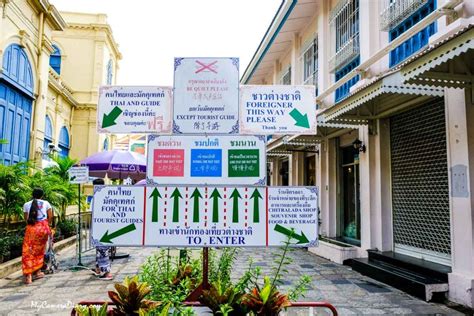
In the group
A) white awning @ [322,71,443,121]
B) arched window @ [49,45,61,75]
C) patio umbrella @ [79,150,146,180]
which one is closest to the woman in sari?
patio umbrella @ [79,150,146,180]

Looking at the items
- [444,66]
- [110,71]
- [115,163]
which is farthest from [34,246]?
[110,71]

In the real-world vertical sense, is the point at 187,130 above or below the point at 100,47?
below

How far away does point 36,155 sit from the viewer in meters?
11.8

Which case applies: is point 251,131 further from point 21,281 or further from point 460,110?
point 21,281

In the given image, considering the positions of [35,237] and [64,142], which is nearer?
[35,237]

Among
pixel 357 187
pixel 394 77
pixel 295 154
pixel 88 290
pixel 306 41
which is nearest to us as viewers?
pixel 394 77

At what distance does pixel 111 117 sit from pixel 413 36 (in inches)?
232

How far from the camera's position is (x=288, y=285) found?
21.6 feet

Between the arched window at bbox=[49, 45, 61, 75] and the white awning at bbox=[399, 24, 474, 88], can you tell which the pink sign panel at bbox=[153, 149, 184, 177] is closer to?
the white awning at bbox=[399, 24, 474, 88]

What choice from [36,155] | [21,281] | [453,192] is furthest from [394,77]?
[36,155]

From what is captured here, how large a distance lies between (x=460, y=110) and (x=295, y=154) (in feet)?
27.0

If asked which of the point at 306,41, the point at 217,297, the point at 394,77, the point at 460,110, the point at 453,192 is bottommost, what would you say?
the point at 217,297

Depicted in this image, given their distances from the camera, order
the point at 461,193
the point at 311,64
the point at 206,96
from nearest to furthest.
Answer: the point at 206,96
the point at 461,193
the point at 311,64

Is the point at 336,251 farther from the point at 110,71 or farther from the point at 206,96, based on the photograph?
the point at 110,71
